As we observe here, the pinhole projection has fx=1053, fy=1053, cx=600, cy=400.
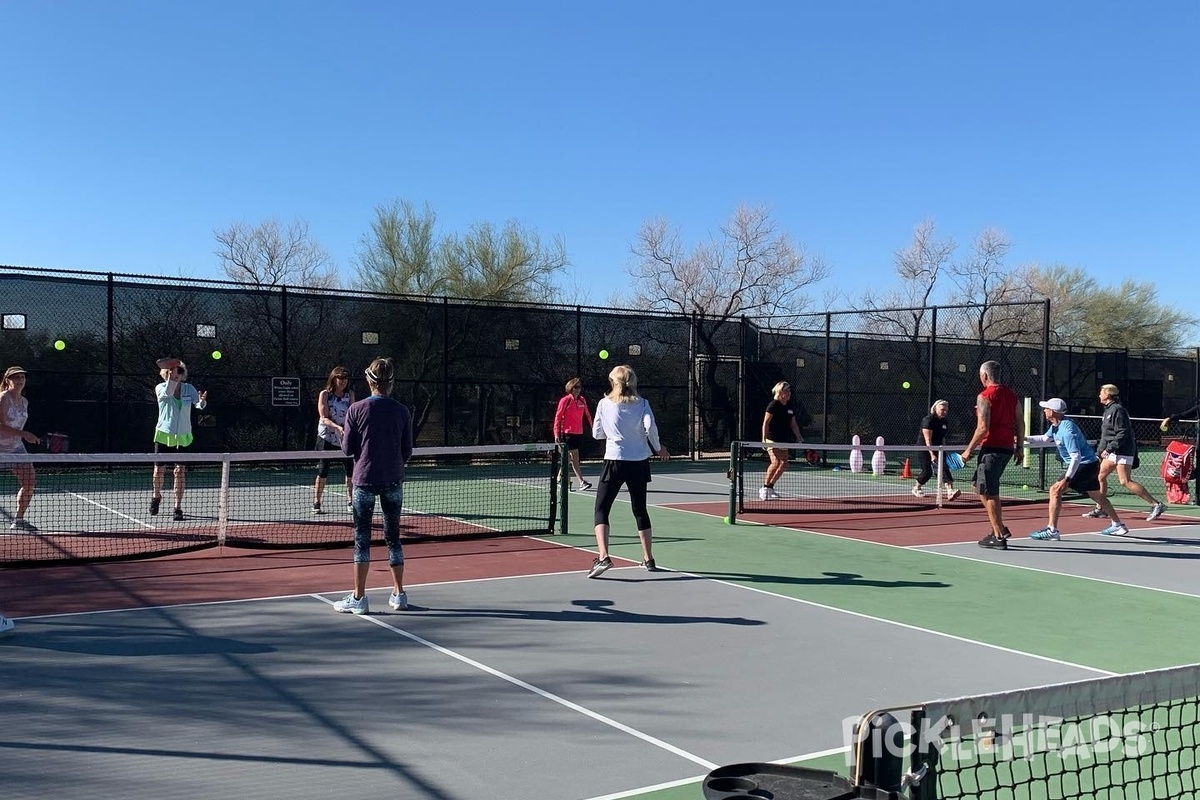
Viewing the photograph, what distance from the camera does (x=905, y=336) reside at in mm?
24844

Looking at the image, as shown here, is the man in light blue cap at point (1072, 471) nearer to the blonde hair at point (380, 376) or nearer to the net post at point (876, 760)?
the blonde hair at point (380, 376)

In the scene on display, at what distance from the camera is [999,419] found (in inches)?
421

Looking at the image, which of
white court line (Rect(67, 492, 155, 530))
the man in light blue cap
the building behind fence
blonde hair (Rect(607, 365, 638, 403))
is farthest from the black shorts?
white court line (Rect(67, 492, 155, 530))

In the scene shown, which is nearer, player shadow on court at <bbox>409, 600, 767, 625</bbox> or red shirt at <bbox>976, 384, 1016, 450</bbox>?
player shadow on court at <bbox>409, 600, 767, 625</bbox>

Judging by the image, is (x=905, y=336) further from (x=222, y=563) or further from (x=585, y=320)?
(x=222, y=563)

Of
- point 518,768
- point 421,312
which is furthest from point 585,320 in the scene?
point 518,768

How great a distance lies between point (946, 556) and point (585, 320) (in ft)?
41.4

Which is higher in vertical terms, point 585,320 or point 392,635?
point 585,320

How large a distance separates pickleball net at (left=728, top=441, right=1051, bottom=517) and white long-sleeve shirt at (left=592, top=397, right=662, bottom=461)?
342 centimetres

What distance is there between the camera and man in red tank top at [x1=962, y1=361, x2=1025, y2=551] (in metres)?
10.6

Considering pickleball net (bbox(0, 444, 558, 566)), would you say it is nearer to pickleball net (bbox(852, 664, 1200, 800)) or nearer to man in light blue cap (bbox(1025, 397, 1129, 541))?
man in light blue cap (bbox(1025, 397, 1129, 541))

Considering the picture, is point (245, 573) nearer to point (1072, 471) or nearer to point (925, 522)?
point (925, 522)

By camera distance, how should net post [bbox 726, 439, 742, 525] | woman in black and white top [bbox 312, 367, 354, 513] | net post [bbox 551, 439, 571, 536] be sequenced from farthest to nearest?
1. net post [bbox 726, 439, 742, 525]
2. woman in black and white top [bbox 312, 367, 354, 513]
3. net post [bbox 551, 439, 571, 536]

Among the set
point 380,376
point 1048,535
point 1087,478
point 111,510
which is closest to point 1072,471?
point 1087,478
